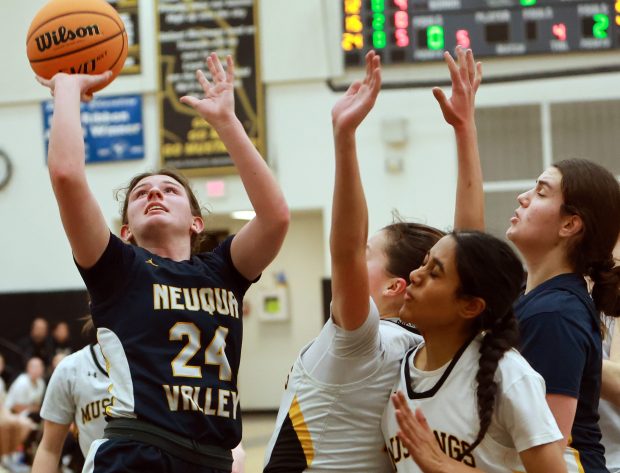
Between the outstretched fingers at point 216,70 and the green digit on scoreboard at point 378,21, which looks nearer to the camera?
the outstretched fingers at point 216,70

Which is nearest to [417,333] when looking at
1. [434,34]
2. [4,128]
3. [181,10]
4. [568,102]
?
[434,34]

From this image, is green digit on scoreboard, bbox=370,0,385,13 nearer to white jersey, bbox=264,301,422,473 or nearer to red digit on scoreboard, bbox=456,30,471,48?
red digit on scoreboard, bbox=456,30,471,48

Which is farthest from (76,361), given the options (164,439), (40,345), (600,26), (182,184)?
(40,345)

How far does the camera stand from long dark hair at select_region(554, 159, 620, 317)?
2742 mm

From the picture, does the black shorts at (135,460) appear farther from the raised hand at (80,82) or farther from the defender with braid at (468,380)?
the raised hand at (80,82)

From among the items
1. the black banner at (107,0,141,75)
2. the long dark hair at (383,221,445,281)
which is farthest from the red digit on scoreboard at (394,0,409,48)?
the long dark hair at (383,221,445,281)

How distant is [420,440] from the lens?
2227 mm

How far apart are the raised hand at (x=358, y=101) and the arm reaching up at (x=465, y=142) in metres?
0.57

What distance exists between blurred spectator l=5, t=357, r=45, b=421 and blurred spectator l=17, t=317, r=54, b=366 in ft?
6.14

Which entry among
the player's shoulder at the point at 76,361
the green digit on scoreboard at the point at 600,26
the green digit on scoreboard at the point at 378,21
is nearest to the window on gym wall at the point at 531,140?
→ the green digit on scoreboard at the point at 600,26

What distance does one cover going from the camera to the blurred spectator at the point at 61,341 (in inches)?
460

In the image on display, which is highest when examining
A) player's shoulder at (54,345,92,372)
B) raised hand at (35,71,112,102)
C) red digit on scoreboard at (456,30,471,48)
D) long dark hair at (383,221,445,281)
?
red digit on scoreboard at (456,30,471,48)

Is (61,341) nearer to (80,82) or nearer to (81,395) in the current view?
(81,395)

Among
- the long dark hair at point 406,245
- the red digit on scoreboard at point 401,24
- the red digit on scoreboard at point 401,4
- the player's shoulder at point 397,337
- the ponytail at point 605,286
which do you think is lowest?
the player's shoulder at point 397,337
